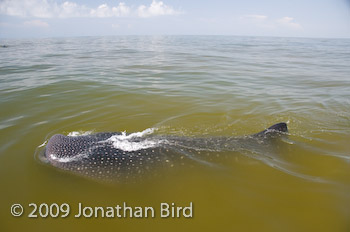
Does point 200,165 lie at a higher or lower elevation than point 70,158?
lower

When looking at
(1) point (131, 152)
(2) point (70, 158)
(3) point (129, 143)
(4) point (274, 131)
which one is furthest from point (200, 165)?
(2) point (70, 158)

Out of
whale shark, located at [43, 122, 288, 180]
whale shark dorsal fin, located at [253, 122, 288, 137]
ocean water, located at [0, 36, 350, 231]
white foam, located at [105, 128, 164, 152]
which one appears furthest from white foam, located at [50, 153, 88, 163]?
whale shark dorsal fin, located at [253, 122, 288, 137]

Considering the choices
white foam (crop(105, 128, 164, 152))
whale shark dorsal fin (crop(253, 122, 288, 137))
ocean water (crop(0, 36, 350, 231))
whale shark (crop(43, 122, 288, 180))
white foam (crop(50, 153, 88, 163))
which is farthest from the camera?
whale shark dorsal fin (crop(253, 122, 288, 137))

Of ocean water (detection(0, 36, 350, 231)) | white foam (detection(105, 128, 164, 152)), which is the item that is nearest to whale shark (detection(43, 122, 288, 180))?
white foam (detection(105, 128, 164, 152))

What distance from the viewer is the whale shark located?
13.3 feet

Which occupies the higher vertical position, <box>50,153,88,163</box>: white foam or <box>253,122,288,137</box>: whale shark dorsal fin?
<box>253,122,288,137</box>: whale shark dorsal fin

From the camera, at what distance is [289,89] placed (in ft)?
34.8

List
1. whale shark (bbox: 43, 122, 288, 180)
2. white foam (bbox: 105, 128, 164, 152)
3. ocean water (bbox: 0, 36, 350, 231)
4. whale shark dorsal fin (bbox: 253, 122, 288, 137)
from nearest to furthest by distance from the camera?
1. ocean water (bbox: 0, 36, 350, 231)
2. whale shark (bbox: 43, 122, 288, 180)
3. white foam (bbox: 105, 128, 164, 152)
4. whale shark dorsal fin (bbox: 253, 122, 288, 137)

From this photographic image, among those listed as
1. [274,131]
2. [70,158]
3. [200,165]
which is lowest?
[200,165]

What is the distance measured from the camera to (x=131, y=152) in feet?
14.4

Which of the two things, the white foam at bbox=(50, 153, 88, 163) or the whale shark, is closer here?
the whale shark

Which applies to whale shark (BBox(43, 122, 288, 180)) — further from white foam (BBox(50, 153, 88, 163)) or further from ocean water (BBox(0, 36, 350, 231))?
ocean water (BBox(0, 36, 350, 231))

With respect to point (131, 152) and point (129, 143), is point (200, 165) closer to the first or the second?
point (131, 152)

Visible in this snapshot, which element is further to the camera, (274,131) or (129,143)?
(274,131)
